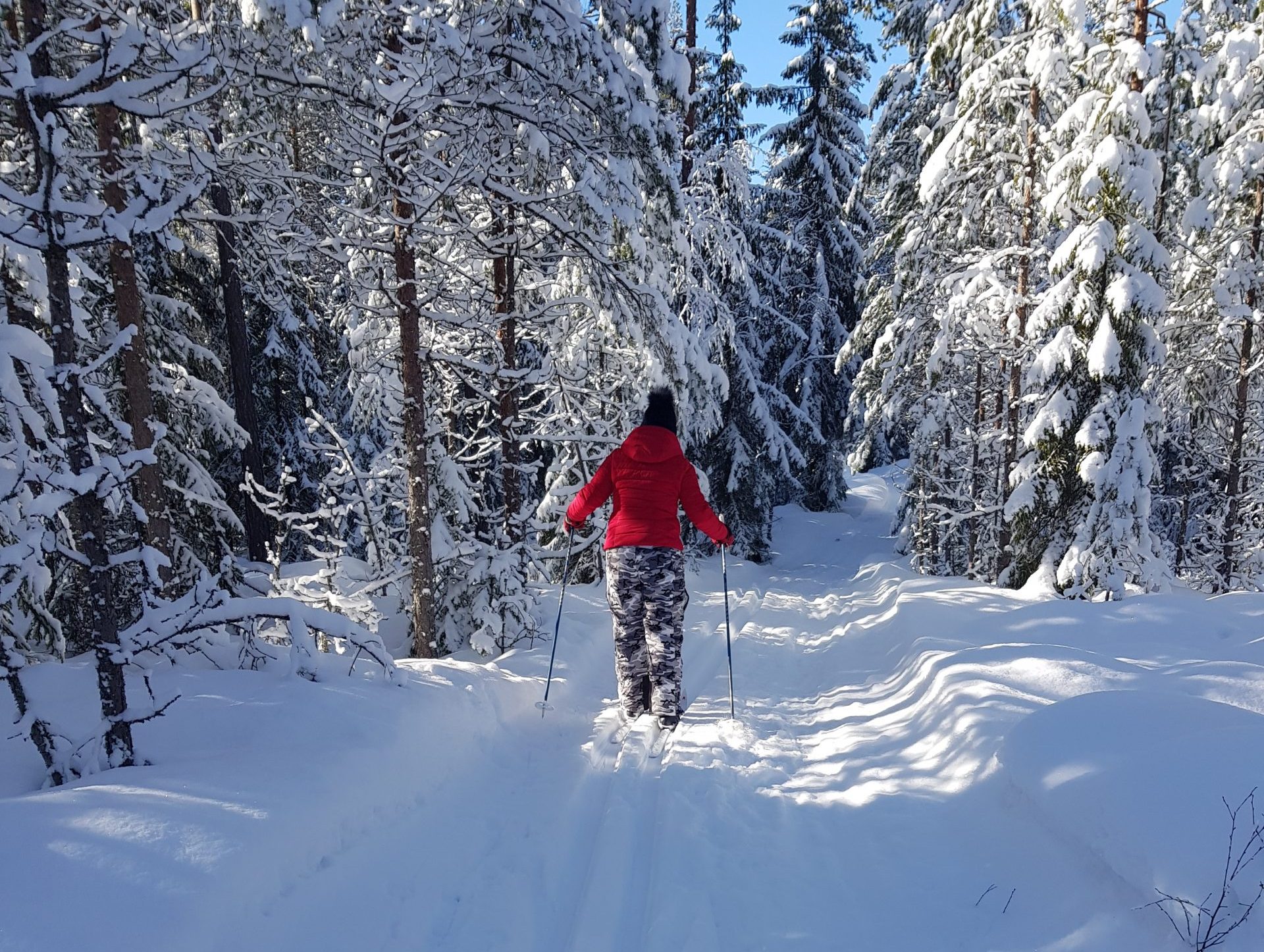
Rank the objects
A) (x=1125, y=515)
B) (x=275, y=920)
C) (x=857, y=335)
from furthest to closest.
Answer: (x=857, y=335), (x=1125, y=515), (x=275, y=920)

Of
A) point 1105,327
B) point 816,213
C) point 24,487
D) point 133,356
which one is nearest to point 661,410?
point 24,487

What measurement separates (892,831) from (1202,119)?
12.8 meters

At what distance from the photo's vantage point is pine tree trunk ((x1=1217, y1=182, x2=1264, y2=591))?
36.5 ft

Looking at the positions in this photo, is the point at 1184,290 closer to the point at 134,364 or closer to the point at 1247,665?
the point at 1247,665

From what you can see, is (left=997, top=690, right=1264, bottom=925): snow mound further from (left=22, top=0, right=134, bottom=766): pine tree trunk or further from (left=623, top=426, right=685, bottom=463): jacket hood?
(left=22, top=0, right=134, bottom=766): pine tree trunk

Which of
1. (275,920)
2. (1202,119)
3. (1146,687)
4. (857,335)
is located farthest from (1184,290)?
(275,920)

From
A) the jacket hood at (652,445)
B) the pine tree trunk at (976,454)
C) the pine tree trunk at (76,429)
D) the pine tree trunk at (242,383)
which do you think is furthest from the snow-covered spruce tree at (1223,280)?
the pine tree trunk at (242,383)

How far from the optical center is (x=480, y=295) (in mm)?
7430

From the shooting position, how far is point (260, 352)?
14.4 m

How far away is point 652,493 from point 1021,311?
927 cm

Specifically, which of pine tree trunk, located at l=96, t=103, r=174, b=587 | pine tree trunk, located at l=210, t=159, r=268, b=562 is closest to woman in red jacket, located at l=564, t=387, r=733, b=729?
pine tree trunk, located at l=96, t=103, r=174, b=587

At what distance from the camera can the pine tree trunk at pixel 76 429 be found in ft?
9.82

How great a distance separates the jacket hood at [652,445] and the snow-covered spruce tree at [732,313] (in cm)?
819

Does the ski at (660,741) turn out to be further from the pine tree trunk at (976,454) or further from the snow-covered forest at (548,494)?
the pine tree trunk at (976,454)
